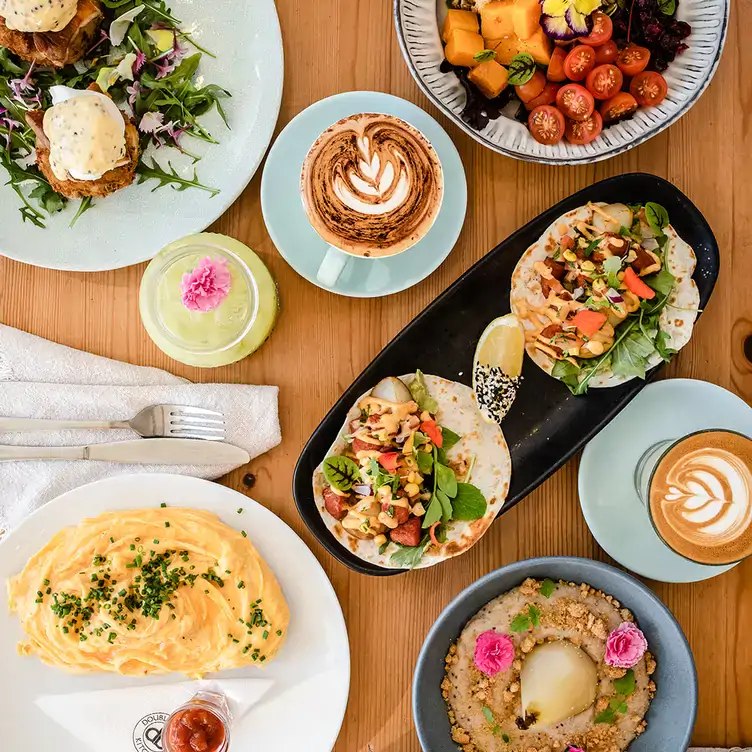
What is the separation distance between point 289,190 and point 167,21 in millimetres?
482

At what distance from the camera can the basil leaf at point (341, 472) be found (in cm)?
162

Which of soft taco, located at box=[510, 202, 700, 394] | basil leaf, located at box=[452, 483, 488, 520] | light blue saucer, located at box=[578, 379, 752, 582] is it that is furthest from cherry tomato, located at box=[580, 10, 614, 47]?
basil leaf, located at box=[452, 483, 488, 520]

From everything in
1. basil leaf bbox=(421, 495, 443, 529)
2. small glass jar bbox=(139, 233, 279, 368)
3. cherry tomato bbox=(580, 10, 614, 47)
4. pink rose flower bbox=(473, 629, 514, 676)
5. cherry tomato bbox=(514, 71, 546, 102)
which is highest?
cherry tomato bbox=(580, 10, 614, 47)

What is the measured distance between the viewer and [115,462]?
5.62 ft

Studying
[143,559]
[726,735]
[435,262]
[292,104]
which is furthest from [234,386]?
[726,735]

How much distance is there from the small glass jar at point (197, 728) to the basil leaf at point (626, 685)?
0.93 m

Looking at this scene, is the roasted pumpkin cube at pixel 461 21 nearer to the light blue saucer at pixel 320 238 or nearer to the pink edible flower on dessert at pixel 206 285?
the light blue saucer at pixel 320 238

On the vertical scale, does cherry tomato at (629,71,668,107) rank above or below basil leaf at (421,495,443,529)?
above

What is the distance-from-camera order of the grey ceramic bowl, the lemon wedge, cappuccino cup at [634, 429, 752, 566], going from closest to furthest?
cappuccino cup at [634, 429, 752, 566]
the grey ceramic bowl
the lemon wedge

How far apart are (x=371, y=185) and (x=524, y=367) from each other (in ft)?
1.86

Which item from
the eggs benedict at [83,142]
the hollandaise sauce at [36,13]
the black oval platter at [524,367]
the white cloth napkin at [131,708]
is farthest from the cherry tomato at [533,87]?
the white cloth napkin at [131,708]

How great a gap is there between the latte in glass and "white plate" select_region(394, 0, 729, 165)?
0.67 m

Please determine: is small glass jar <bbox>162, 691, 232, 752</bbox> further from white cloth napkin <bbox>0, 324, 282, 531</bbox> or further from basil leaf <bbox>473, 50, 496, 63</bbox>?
basil leaf <bbox>473, 50, 496, 63</bbox>

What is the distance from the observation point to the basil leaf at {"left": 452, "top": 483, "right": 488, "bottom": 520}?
1638 mm
